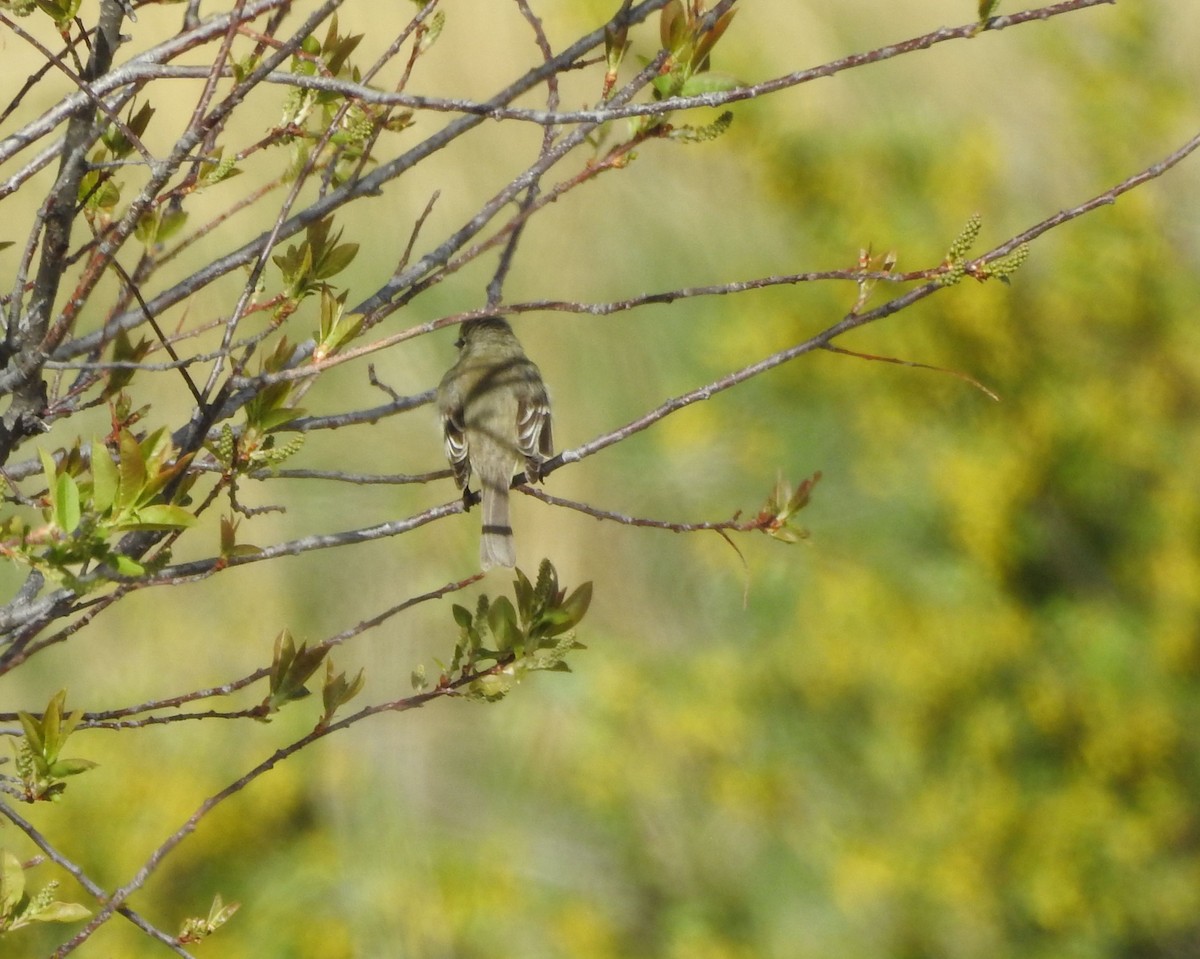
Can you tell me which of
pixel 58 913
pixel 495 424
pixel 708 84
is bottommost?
pixel 58 913

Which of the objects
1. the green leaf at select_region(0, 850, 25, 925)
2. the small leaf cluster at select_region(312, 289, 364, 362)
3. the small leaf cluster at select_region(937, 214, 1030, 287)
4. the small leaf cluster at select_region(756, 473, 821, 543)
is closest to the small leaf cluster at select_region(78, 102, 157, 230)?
the small leaf cluster at select_region(312, 289, 364, 362)

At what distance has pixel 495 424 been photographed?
14.3 feet

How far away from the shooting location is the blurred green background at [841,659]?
20.9 ft

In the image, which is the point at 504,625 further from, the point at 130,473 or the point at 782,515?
the point at 130,473

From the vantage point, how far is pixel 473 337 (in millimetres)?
4992

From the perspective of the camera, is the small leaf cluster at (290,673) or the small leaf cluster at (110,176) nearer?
the small leaf cluster at (290,673)

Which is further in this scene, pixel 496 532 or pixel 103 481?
pixel 496 532

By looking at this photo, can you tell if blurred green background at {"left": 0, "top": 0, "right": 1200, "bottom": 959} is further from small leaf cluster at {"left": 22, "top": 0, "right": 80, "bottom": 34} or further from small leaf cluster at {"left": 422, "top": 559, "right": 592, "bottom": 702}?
small leaf cluster at {"left": 22, "top": 0, "right": 80, "bottom": 34}

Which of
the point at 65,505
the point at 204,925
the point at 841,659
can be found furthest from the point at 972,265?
the point at 841,659

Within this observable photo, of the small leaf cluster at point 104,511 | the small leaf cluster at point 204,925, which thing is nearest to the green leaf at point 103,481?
the small leaf cluster at point 104,511

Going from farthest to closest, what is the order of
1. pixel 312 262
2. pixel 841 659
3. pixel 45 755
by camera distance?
1. pixel 841 659
2. pixel 312 262
3. pixel 45 755

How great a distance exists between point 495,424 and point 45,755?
2.38m

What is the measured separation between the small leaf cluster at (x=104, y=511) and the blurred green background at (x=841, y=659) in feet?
14.1

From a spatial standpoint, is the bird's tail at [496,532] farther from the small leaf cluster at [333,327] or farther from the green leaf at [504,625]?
the small leaf cluster at [333,327]
